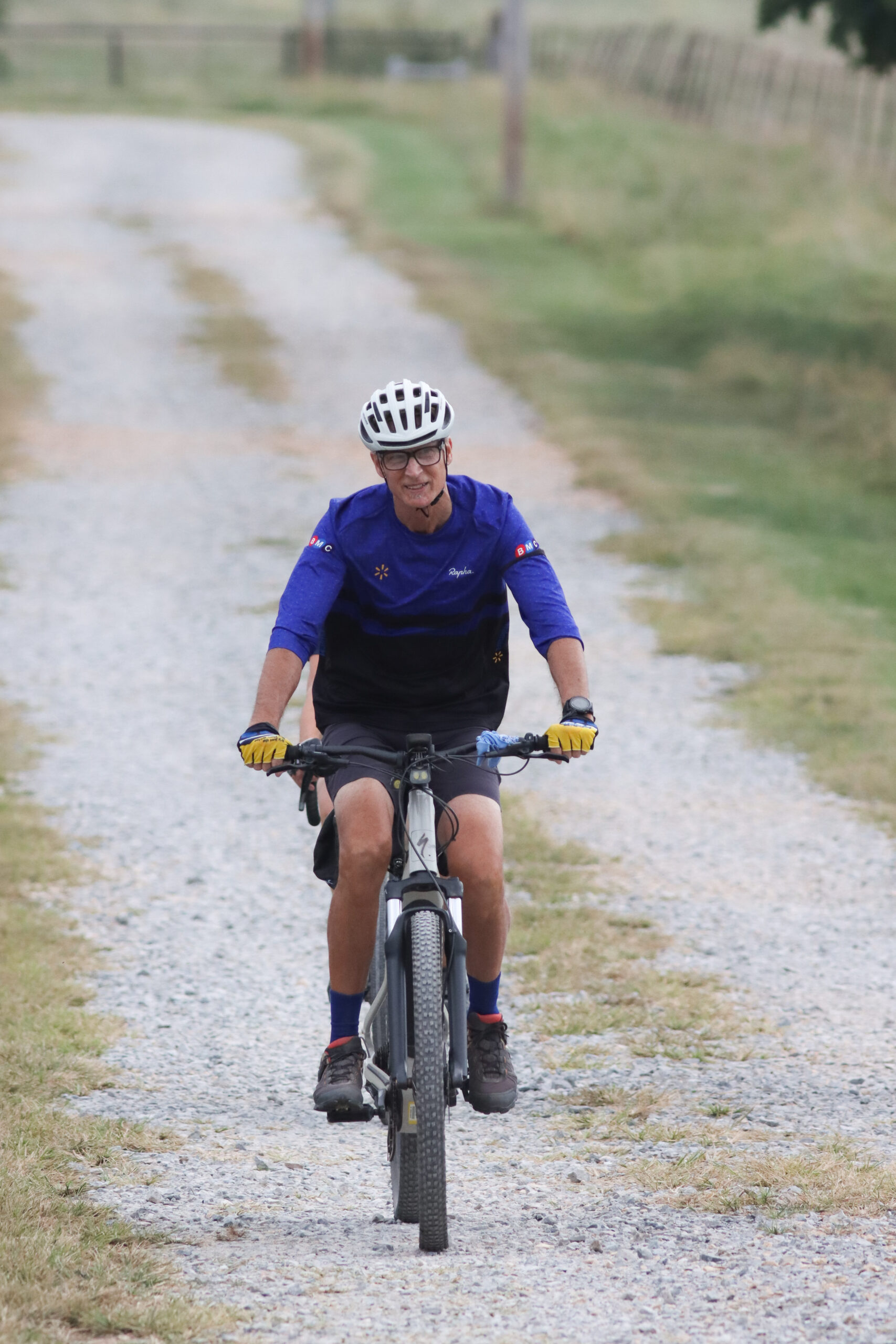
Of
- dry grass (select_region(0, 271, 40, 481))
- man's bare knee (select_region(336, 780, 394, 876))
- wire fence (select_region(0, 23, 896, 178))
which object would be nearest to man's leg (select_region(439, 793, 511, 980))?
man's bare knee (select_region(336, 780, 394, 876))

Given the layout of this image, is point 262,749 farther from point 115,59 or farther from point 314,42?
point 115,59

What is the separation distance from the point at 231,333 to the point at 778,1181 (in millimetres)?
17290

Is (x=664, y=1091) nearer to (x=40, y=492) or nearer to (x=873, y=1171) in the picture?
(x=873, y=1171)

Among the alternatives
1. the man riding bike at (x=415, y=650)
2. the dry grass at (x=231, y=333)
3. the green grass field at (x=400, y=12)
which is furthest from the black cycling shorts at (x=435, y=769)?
the green grass field at (x=400, y=12)

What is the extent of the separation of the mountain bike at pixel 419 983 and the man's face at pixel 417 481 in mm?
694

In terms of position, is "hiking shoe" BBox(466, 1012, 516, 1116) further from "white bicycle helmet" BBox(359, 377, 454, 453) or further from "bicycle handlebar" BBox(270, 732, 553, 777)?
"white bicycle helmet" BBox(359, 377, 454, 453)

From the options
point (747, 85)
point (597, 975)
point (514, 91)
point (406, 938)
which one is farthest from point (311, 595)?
point (747, 85)

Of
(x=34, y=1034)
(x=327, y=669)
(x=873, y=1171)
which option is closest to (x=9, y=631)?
(x=34, y=1034)

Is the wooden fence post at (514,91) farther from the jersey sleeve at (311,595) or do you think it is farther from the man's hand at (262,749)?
the man's hand at (262,749)

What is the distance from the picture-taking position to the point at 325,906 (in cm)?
753

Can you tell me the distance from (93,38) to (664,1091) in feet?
178

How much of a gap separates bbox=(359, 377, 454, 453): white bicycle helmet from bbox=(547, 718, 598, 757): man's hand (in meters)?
0.89

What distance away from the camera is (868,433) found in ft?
53.2

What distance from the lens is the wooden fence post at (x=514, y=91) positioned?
2625 cm
